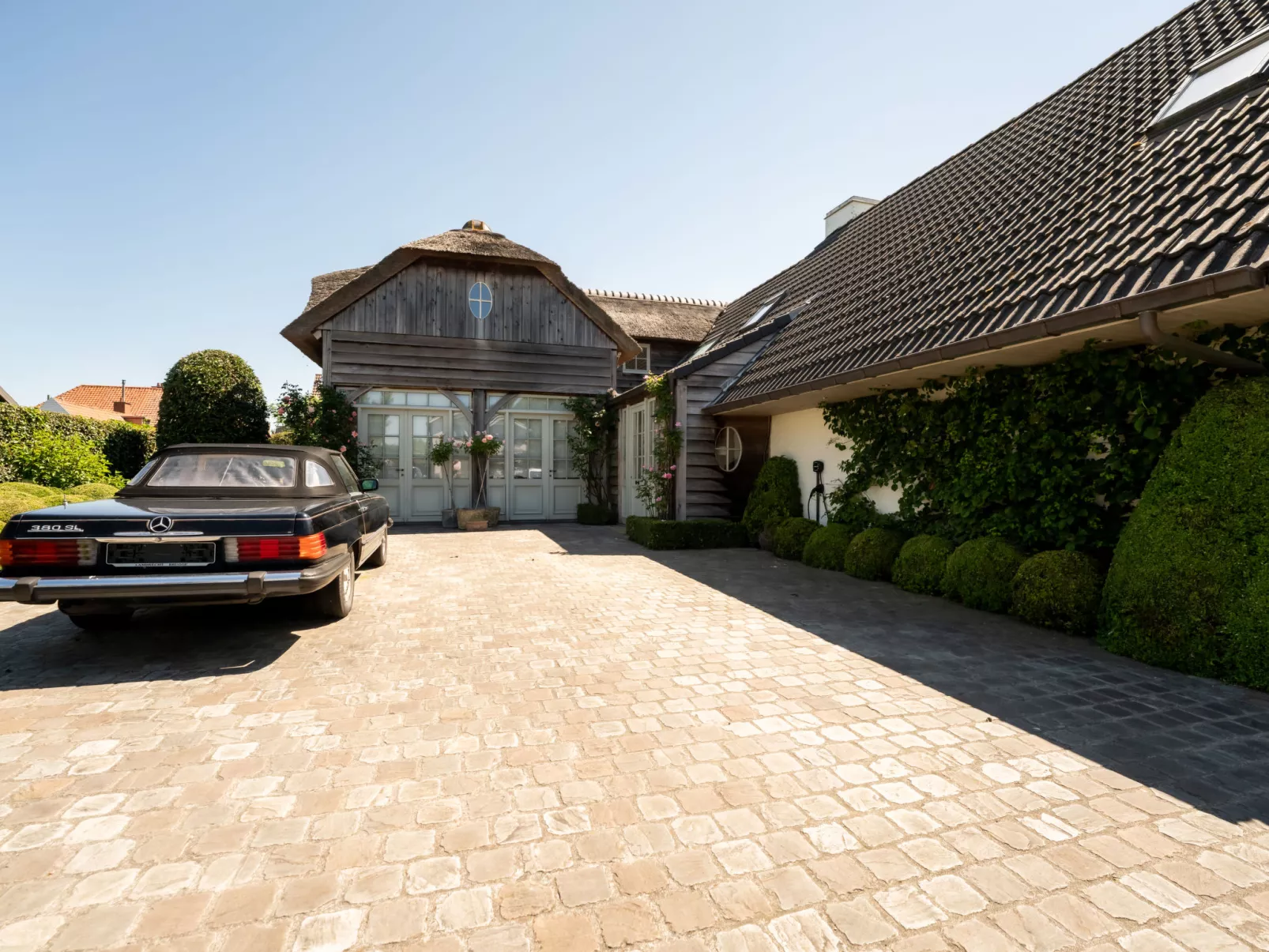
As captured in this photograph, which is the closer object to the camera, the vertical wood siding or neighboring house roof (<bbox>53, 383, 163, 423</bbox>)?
the vertical wood siding

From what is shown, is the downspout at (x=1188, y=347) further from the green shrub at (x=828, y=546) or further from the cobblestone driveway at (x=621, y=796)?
the green shrub at (x=828, y=546)

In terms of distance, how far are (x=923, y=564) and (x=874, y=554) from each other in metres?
0.73

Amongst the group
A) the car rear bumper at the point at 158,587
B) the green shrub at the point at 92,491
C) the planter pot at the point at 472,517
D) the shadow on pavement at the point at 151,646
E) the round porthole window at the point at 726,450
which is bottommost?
the shadow on pavement at the point at 151,646

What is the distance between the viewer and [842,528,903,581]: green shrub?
6957 mm

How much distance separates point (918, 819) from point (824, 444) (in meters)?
7.20

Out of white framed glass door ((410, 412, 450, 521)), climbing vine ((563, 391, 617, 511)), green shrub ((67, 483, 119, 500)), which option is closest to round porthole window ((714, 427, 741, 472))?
climbing vine ((563, 391, 617, 511))

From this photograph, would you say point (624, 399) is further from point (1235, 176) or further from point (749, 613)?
point (1235, 176)

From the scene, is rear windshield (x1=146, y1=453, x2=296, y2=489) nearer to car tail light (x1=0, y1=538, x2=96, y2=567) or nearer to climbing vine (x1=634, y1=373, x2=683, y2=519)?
car tail light (x1=0, y1=538, x2=96, y2=567)

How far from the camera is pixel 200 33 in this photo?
618 cm

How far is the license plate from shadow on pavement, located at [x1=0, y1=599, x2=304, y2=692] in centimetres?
69

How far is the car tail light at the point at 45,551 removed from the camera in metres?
3.70

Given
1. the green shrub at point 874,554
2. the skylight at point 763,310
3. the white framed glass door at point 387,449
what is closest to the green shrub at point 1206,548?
the green shrub at point 874,554

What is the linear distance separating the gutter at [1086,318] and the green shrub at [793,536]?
2.41 meters

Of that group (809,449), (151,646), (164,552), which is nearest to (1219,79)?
(809,449)
